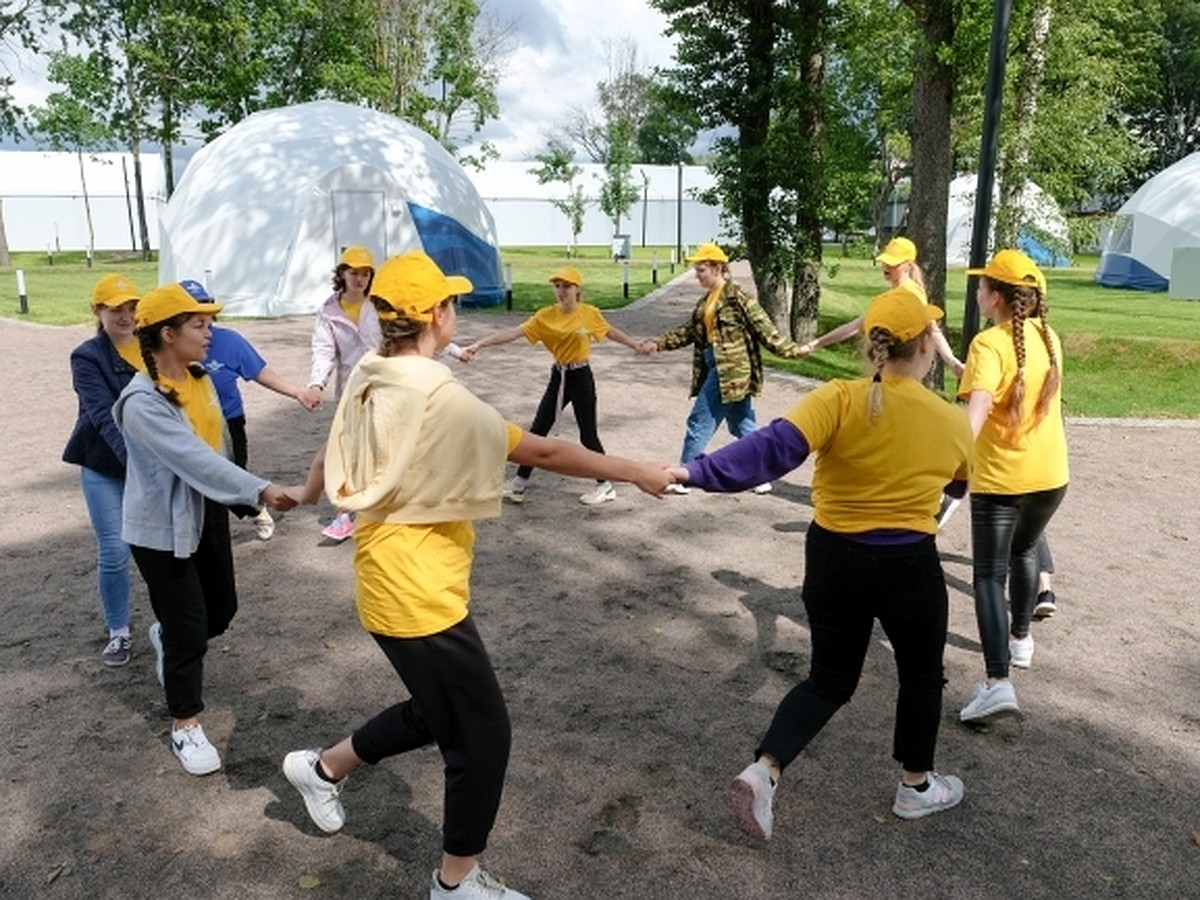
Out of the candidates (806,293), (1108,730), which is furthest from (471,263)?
(1108,730)

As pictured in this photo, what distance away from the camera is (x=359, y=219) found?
21609 mm

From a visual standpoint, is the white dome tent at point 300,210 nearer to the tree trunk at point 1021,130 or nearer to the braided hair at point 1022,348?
the tree trunk at point 1021,130

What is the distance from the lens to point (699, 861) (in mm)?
3400

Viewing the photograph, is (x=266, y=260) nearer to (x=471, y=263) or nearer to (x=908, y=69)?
(x=471, y=263)

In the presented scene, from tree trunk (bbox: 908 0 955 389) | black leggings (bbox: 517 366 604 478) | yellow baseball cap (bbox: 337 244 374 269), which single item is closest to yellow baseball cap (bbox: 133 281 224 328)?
yellow baseball cap (bbox: 337 244 374 269)

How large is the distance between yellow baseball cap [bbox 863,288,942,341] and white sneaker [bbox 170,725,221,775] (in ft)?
10.0

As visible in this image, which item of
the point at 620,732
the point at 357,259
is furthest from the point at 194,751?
the point at 357,259

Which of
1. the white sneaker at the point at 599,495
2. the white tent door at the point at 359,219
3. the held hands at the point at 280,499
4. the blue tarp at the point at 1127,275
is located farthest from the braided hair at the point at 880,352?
the blue tarp at the point at 1127,275

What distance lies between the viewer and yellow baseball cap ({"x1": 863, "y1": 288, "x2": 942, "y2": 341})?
10.5 ft

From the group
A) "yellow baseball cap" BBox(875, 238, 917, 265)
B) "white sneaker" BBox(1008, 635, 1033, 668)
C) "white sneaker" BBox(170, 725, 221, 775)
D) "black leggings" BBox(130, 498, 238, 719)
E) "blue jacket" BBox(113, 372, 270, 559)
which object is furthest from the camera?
"yellow baseball cap" BBox(875, 238, 917, 265)

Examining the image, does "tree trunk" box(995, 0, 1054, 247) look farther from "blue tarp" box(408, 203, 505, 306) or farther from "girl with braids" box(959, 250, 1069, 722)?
"blue tarp" box(408, 203, 505, 306)

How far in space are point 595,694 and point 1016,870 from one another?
6.45 feet

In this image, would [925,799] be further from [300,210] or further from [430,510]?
[300,210]

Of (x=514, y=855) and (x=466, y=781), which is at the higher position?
(x=466, y=781)
